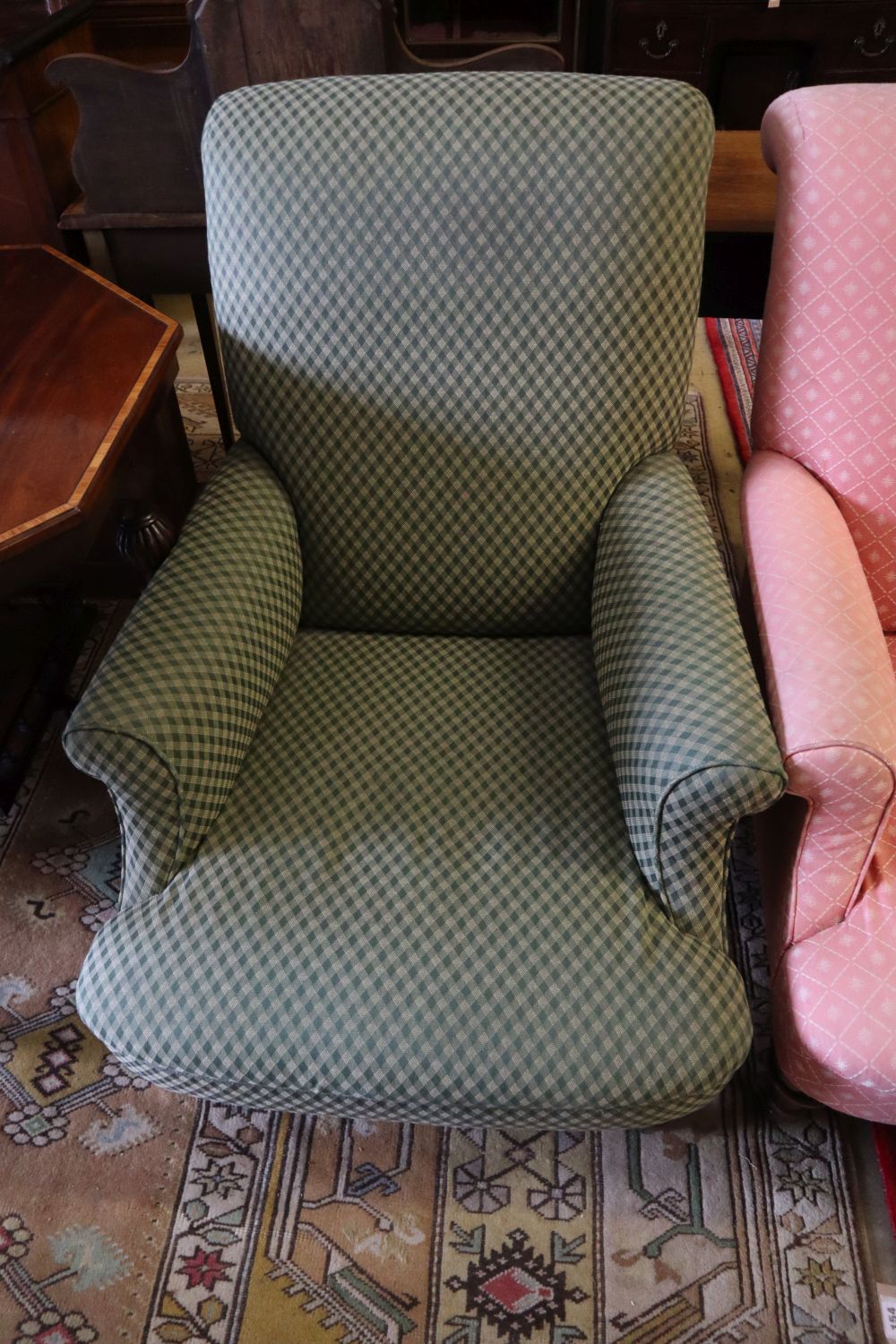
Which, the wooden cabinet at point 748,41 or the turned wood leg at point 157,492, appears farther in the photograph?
the wooden cabinet at point 748,41

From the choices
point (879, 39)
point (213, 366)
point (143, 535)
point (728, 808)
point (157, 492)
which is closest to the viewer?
point (728, 808)

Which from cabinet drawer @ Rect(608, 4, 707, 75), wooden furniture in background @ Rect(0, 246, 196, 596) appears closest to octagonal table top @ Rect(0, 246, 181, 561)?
wooden furniture in background @ Rect(0, 246, 196, 596)

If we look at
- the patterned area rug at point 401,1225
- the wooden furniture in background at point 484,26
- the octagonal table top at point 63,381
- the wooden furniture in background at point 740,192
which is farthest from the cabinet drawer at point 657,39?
the patterned area rug at point 401,1225

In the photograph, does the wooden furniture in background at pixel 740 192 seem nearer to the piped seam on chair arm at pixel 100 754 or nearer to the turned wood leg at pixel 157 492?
the turned wood leg at pixel 157 492

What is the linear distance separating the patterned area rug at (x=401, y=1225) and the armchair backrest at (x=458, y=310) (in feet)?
1.98

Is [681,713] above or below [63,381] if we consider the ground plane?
below

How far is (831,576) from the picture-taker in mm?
921

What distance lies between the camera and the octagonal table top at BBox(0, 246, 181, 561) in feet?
2.83

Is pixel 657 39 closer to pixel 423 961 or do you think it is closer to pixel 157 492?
pixel 157 492

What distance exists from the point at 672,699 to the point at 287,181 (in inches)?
26.3

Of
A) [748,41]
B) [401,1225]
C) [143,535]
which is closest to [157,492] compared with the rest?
[143,535]

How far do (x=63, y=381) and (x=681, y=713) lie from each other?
2.42 ft

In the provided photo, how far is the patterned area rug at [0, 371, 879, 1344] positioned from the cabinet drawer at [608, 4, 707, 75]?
251 cm

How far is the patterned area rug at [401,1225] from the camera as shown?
0.91 meters
